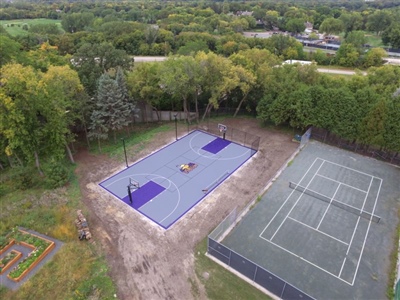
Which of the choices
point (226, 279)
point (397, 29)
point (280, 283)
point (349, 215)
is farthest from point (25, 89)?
point (397, 29)

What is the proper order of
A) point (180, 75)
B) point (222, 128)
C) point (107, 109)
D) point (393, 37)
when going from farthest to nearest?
point (393, 37) → point (222, 128) → point (180, 75) → point (107, 109)

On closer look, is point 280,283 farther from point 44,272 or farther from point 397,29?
point 397,29

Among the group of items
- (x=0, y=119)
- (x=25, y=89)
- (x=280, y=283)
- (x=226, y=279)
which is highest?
(x=25, y=89)

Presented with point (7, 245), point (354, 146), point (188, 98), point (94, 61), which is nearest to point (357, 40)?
point (354, 146)

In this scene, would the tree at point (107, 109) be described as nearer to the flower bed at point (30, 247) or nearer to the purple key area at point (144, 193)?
the purple key area at point (144, 193)

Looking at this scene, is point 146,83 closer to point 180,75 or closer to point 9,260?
point 180,75

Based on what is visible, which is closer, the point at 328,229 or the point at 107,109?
the point at 328,229

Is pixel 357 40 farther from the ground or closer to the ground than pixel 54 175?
farther from the ground
